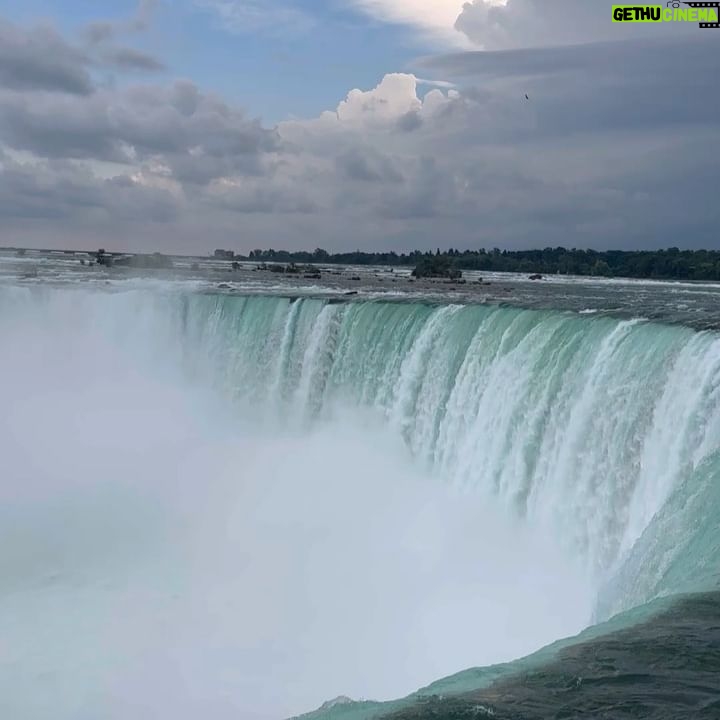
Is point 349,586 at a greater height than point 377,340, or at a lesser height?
lesser

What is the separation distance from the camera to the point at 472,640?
1034 cm

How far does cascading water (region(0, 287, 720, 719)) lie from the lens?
31.4ft

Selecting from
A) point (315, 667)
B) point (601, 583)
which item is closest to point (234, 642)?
point (315, 667)

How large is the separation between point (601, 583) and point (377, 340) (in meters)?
9.55

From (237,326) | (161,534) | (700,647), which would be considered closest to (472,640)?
(700,647)

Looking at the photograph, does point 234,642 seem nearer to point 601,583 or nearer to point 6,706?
point 6,706

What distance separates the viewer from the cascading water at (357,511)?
959cm

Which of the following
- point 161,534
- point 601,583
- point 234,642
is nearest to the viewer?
point 601,583

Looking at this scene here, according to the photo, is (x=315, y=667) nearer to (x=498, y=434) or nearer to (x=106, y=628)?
(x=106, y=628)

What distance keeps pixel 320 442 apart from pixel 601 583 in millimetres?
9668

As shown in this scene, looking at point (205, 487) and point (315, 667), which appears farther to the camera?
point (205, 487)

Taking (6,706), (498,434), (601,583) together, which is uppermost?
(498,434)

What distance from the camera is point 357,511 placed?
15148 millimetres

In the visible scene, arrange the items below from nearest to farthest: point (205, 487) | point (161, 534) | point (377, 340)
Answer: point (161, 534), point (205, 487), point (377, 340)
